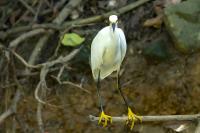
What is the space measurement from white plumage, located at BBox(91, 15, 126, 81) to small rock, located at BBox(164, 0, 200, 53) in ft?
3.02

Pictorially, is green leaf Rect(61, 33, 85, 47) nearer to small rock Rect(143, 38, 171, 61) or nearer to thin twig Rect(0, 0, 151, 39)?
thin twig Rect(0, 0, 151, 39)

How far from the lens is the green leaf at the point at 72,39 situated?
311 cm

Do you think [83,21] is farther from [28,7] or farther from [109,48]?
[109,48]

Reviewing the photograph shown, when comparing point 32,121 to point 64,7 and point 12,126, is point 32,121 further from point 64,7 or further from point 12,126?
point 64,7

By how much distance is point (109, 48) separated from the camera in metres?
2.00

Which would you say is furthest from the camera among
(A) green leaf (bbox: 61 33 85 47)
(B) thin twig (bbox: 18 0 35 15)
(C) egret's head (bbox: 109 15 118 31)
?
(B) thin twig (bbox: 18 0 35 15)

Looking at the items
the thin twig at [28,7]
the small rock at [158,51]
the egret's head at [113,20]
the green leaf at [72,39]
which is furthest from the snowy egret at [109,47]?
the thin twig at [28,7]

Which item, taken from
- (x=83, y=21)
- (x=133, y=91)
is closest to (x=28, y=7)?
(x=83, y=21)

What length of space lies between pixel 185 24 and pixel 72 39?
68 cm

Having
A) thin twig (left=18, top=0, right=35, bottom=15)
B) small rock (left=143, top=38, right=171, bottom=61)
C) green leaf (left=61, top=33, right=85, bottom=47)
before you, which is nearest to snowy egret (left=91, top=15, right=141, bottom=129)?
small rock (left=143, top=38, right=171, bottom=61)

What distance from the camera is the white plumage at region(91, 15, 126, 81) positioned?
1.96 metres

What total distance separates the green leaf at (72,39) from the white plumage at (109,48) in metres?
1.01

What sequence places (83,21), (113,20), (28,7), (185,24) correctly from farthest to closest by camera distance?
(28,7) < (83,21) < (185,24) < (113,20)

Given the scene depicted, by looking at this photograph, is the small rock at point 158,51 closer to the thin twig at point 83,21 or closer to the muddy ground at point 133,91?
the muddy ground at point 133,91
